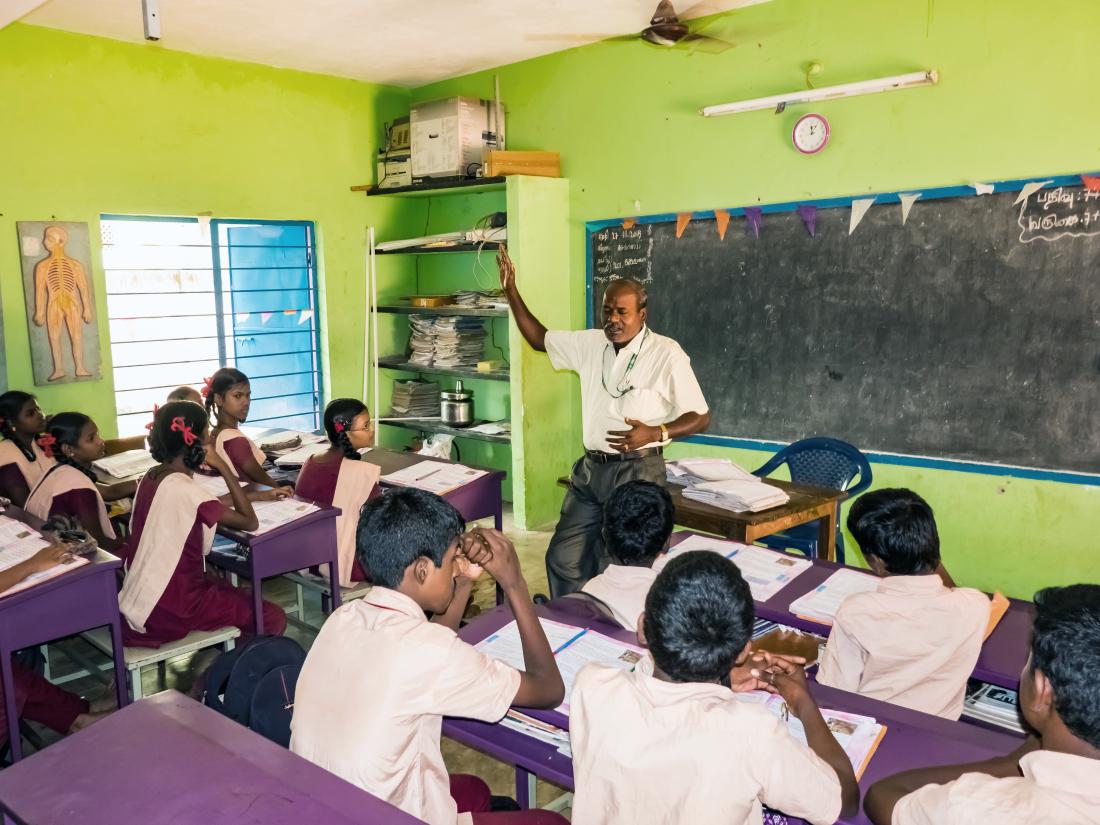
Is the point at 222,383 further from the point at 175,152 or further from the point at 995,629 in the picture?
the point at 995,629

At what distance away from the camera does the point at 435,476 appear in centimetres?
377

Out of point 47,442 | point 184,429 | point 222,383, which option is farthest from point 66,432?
point 184,429

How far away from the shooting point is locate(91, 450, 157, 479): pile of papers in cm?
397

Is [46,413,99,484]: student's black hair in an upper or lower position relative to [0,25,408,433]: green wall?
lower

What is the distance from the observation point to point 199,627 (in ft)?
9.58

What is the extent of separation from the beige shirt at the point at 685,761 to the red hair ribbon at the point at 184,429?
2.09 m

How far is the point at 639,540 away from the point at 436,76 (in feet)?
14.9

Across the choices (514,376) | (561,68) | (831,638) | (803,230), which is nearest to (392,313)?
(514,376)

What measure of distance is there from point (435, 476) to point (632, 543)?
1.73m

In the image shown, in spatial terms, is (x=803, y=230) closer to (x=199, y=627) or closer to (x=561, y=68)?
(x=561, y=68)

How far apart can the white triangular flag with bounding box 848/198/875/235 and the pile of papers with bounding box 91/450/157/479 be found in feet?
11.4

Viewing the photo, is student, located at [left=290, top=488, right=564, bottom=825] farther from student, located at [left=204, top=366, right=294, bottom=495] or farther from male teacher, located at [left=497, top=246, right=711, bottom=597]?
student, located at [left=204, top=366, right=294, bottom=495]

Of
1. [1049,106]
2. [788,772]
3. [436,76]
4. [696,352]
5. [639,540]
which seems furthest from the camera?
[436,76]

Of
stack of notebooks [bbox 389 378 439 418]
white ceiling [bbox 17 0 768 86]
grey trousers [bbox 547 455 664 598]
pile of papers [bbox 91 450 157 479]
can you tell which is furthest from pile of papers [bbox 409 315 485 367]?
grey trousers [bbox 547 455 664 598]
